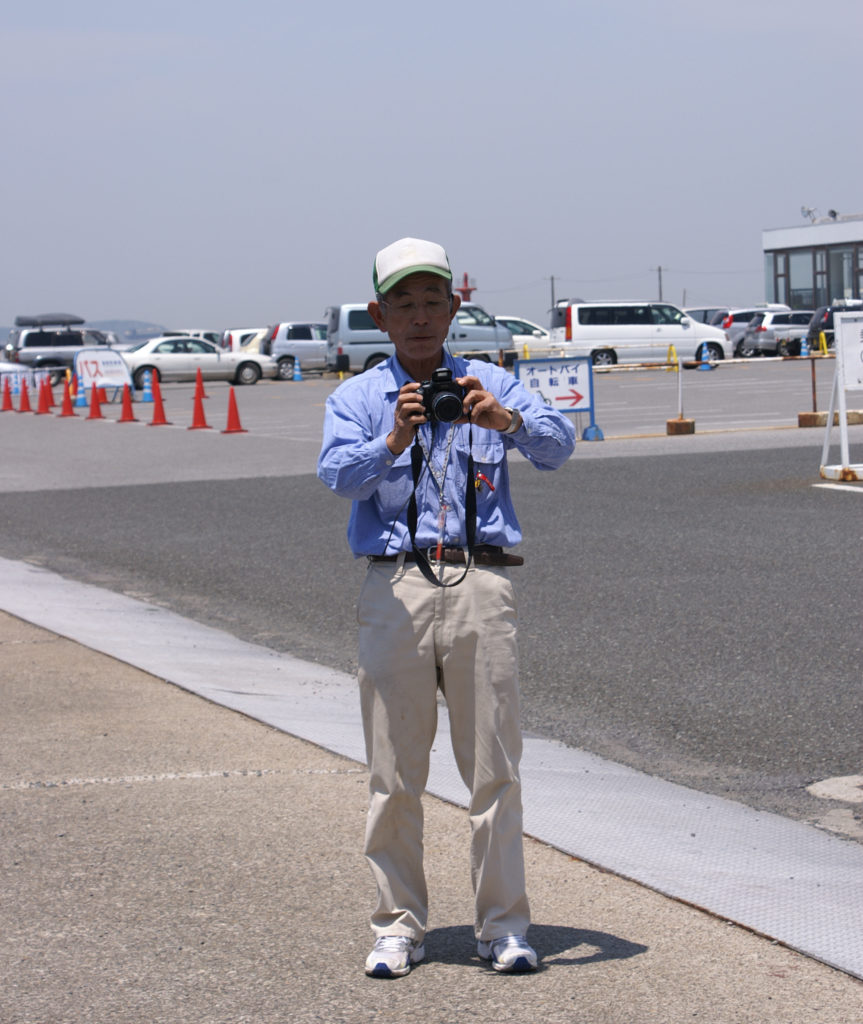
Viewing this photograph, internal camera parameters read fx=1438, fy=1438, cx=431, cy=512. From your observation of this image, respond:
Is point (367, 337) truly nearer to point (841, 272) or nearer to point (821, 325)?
point (821, 325)

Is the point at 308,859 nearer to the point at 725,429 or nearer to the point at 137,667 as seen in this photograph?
the point at 137,667

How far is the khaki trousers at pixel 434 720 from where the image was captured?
3.34 m

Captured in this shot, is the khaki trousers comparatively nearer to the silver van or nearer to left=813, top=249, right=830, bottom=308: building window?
the silver van

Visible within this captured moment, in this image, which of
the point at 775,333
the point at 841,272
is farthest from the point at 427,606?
the point at 841,272

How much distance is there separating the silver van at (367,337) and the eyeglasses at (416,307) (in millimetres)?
36129

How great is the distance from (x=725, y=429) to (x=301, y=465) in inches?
267

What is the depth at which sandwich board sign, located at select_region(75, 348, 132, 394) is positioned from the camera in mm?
33375

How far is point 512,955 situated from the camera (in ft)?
11.0

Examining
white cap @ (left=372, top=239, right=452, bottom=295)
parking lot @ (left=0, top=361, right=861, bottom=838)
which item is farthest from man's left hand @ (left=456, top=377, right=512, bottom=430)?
parking lot @ (left=0, top=361, right=861, bottom=838)

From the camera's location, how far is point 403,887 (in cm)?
345

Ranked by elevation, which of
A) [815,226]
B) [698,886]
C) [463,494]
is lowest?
[698,886]

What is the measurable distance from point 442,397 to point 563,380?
50.9ft

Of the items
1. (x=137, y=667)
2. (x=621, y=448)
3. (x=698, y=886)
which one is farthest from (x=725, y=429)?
(x=698, y=886)

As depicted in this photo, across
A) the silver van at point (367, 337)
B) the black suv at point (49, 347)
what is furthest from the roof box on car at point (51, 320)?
the silver van at point (367, 337)
